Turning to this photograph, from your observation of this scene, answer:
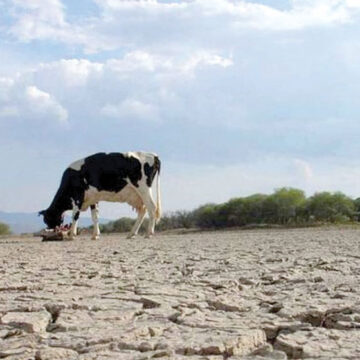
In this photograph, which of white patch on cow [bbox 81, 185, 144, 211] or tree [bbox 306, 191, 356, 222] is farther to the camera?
tree [bbox 306, 191, 356, 222]

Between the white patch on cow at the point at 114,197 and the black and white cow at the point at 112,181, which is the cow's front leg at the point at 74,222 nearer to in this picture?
the black and white cow at the point at 112,181

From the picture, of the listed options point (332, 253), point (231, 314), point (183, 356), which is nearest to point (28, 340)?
point (183, 356)

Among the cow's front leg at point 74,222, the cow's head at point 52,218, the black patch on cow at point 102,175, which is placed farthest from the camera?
the cow's head at point 52,218

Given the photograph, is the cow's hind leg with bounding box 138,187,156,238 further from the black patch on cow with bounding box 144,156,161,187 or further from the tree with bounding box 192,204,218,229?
the tree with bounding box 192,204,218,229

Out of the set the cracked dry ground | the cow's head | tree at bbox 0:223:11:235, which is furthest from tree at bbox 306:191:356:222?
the cracked dry ground

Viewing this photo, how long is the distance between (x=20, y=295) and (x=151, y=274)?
6.22ft

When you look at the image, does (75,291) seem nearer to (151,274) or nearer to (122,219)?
(151,274)

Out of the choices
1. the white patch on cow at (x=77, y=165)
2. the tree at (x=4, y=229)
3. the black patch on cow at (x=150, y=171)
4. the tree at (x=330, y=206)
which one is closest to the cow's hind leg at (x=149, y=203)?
the black patch on cow at (x=150, y=171)

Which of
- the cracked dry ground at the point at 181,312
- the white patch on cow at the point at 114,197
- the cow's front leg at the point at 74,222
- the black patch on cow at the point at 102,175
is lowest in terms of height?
the cracked dry ground at the point at 181,312

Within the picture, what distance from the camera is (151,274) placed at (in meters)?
7.14

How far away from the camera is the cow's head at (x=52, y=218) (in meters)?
18.3

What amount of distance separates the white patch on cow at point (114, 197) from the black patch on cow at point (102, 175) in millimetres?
96

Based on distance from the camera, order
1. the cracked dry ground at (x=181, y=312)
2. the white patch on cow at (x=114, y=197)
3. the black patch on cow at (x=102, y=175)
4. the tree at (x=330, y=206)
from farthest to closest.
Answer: the tree at (x=330, y=206)
the white patch on cow at (x=114, y=197)
the black patch on cow at (x=102, y=175)
the cracked dry ground at (x=181, y=312)

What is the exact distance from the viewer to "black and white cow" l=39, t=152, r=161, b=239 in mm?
17656
